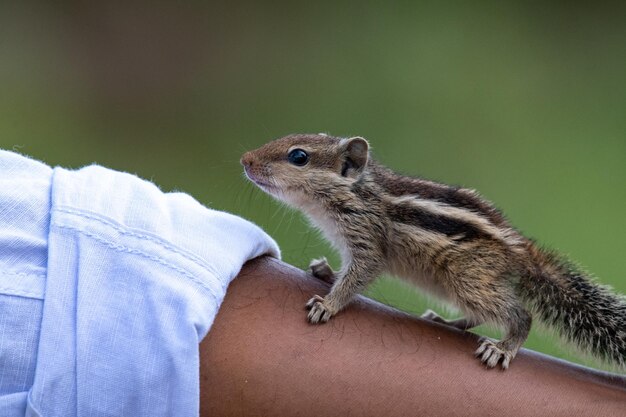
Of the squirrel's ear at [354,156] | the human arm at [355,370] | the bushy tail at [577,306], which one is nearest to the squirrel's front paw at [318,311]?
the human arm at [355,370]

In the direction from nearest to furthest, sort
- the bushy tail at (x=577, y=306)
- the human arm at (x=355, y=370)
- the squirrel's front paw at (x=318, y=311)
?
the human arm at (x=355, y=370) → the squirrel's front paw at (x=318, y=311) → the bushy tail at (x=577, y=306)

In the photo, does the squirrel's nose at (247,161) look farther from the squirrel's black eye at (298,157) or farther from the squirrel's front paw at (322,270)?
the squirrel's front paw at (322,270)

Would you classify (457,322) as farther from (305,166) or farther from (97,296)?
(97,296)

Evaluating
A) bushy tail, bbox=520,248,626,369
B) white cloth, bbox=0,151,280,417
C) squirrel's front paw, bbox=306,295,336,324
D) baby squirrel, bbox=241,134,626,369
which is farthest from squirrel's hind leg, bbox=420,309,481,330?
white cloth, bbox=0,151,280,417

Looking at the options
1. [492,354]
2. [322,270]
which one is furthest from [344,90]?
[492,354]

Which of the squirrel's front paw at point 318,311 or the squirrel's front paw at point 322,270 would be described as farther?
the squirrel's front paw at point 322,270

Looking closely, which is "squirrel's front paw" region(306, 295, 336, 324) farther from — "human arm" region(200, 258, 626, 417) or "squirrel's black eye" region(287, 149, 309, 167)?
"squirrel's black eye" region(287, 149, 309, 167)

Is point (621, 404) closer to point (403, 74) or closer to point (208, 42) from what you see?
point (403, 74)

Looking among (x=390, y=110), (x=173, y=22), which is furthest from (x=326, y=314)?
(x=173, y=22)
